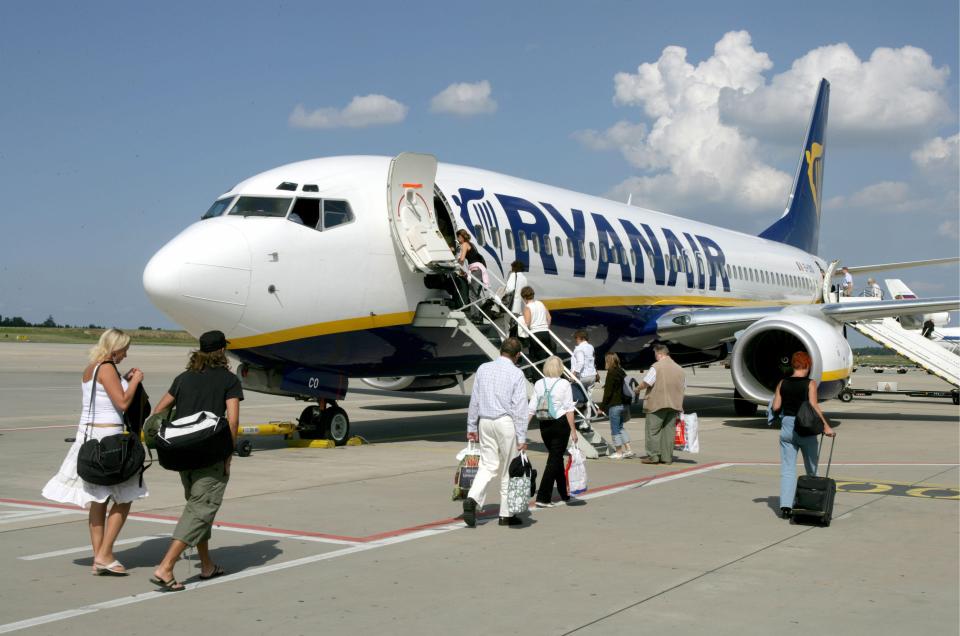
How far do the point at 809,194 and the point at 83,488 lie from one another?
2917 centimetres

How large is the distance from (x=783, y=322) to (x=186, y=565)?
12.6 m

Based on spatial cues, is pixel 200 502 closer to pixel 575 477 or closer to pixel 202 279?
pixel 575 477

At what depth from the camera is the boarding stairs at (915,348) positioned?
21833 mm

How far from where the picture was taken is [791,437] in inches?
333

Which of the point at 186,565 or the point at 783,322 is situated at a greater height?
the point at 783,322

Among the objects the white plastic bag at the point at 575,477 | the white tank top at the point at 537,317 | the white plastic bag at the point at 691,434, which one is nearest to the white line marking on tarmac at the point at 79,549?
the white plastic bag at the point at 575,477

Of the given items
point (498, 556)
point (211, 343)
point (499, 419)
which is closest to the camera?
point (211, 343)

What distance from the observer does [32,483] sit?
32.8 feet

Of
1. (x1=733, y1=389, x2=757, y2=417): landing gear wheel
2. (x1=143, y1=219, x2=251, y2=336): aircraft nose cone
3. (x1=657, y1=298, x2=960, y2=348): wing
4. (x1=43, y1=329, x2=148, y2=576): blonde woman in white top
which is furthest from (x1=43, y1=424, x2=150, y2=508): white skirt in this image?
(x1=733, y1=389, x2=757, y2=417): landing gear wheel

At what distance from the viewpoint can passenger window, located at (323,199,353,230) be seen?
12.4m

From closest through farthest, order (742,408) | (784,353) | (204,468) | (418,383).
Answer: (204,468) < (418,383) < (784,353) < (742,408)

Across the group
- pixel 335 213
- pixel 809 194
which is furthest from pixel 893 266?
pixel 335 213

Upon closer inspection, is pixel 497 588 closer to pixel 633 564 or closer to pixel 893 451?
pixel 633 564

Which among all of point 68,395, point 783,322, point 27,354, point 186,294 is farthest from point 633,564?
point 27,354
